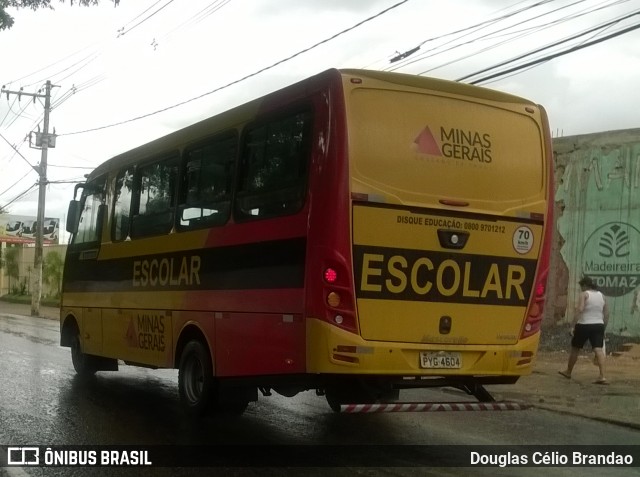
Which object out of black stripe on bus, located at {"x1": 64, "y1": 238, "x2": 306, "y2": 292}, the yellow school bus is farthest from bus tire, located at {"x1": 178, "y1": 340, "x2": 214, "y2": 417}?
black stripe on bus, located at {"x1": 64, "y1": 238, "x2": 306, "y2": 292}

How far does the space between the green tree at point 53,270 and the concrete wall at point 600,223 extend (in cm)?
3161

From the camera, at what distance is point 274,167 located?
7570 mm

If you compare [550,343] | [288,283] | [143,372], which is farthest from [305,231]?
[550,343]

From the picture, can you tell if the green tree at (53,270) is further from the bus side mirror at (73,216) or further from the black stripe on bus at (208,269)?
the black stripe on bus at (208,269)

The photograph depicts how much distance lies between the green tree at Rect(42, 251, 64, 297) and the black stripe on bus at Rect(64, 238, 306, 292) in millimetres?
32671

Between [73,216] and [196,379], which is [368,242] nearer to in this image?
[196,379]

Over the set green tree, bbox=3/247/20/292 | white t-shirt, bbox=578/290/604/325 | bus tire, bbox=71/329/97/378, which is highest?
green tree, bbox=3/247/20/292

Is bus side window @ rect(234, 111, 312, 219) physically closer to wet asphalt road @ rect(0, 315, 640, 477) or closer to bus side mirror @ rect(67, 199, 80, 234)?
wet asphalt road @ rect(0, 315, 640, 477)

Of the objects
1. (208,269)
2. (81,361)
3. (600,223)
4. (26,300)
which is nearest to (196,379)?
(208,269)

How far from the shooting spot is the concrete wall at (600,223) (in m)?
15.9

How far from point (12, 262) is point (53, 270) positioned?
1067 cm

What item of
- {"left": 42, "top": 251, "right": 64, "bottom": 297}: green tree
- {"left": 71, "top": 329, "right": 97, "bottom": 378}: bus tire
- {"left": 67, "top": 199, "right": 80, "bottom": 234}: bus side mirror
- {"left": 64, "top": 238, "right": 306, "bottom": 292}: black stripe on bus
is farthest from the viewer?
{"left": 42, "top": 251, "right": 64, "bottom": 297}: green tree

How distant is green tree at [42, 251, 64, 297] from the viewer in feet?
141

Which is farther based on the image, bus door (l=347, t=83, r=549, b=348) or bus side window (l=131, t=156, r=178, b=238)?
bus side window (l=131, t=156, r=178, b=238)
